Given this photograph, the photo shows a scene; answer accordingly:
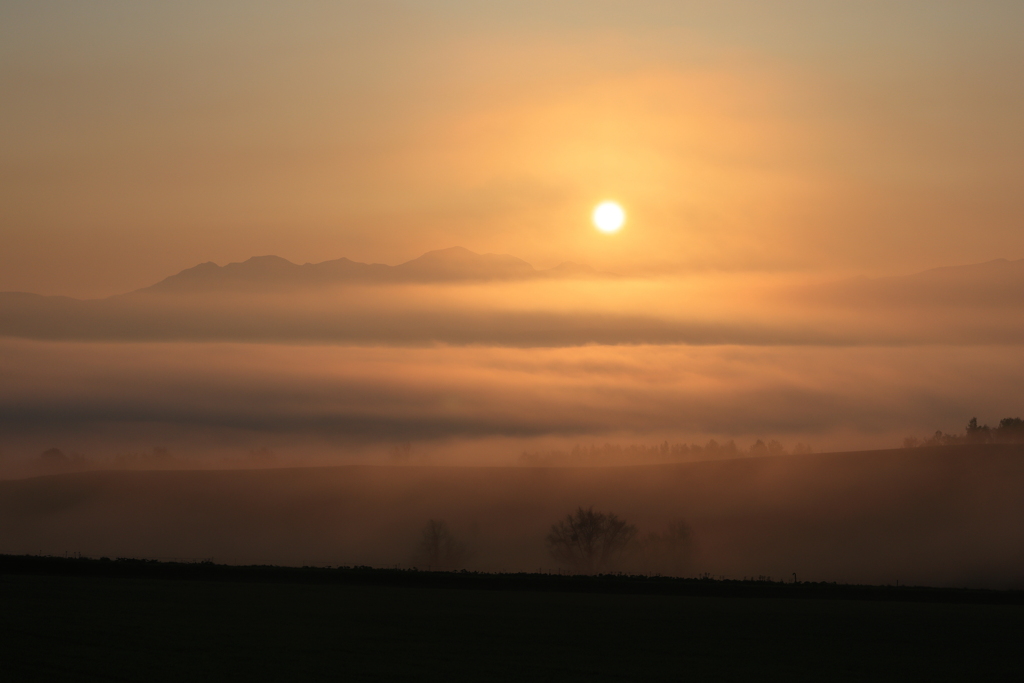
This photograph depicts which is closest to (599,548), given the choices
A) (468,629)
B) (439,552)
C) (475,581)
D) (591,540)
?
(591,540)

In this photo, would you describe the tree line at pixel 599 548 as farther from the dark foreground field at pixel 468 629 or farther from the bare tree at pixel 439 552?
the dark foreground field at pixel 468 629

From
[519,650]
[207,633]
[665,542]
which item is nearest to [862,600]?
[519,650]

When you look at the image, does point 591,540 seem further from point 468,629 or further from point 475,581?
point 468,629

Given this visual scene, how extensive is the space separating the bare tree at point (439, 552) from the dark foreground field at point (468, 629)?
87.4 m

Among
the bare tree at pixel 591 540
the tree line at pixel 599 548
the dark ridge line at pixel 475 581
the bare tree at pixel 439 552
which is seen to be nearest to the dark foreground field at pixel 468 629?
the dark ridge line at pixel 475 581

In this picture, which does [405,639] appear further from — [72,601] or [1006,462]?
[1006,462]

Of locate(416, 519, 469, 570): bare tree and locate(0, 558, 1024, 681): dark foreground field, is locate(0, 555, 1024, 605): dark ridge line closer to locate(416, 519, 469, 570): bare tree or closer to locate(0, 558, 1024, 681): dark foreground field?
locate(0, 558, 1024, 681): dark foreground field

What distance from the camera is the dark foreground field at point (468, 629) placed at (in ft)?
119

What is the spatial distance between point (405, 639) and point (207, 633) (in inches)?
311

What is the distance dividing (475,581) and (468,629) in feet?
88.3

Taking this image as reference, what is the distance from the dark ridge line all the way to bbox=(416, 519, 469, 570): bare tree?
84093mm

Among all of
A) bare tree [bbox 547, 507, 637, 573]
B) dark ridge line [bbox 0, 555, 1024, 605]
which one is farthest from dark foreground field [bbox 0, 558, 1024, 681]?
bare tree [bbox 547, 507, 637, 573]

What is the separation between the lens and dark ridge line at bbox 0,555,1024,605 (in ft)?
231

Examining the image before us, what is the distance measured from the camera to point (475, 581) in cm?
7419
